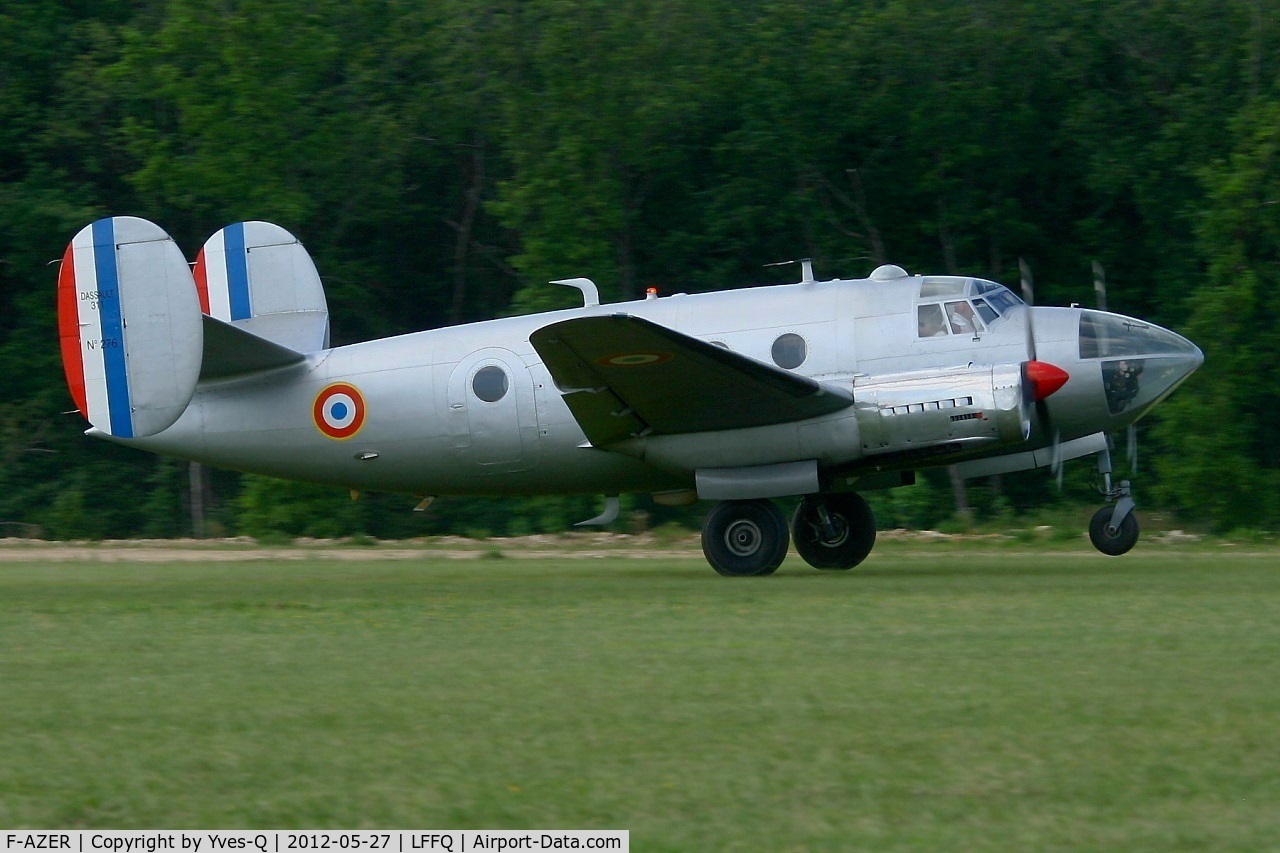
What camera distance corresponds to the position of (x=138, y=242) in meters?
16.0

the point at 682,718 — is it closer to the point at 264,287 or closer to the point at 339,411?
the point at 339,411

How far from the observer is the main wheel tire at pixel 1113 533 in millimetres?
16531

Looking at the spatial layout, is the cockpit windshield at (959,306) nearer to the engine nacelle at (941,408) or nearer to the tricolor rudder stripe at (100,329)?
the engine nacelle at (941,408)

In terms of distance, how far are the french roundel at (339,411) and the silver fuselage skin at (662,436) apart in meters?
0.08

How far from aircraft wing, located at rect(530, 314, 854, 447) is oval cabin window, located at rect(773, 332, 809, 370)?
1.72ft

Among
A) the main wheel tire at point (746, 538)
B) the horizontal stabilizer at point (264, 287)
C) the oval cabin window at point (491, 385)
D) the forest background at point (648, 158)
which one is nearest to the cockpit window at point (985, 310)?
the main wheel tire at point (746, 538)

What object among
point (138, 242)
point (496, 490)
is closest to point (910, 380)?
point (496, 490)

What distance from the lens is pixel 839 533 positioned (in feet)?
54.6

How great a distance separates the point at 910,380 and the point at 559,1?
1848 cm

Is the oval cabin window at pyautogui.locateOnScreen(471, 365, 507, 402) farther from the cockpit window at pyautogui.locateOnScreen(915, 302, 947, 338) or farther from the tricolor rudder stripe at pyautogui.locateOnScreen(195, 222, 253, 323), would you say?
the cockpit window at pyautogui.locateOnScreen(915, 302, 947, 338)

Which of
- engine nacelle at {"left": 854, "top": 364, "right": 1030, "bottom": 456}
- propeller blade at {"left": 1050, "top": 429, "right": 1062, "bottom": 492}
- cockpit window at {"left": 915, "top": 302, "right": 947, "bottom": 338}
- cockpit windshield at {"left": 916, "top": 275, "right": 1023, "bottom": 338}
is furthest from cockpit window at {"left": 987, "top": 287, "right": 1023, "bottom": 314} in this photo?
propeller blade at {"left": 1050, "top": 429, "right": 1062, "bottom": 492}

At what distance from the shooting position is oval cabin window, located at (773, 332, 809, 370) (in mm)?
15781

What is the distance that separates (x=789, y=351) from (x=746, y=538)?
2.01 meters

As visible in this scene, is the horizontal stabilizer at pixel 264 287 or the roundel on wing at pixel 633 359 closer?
the roundel on wing at pixel 633 359
